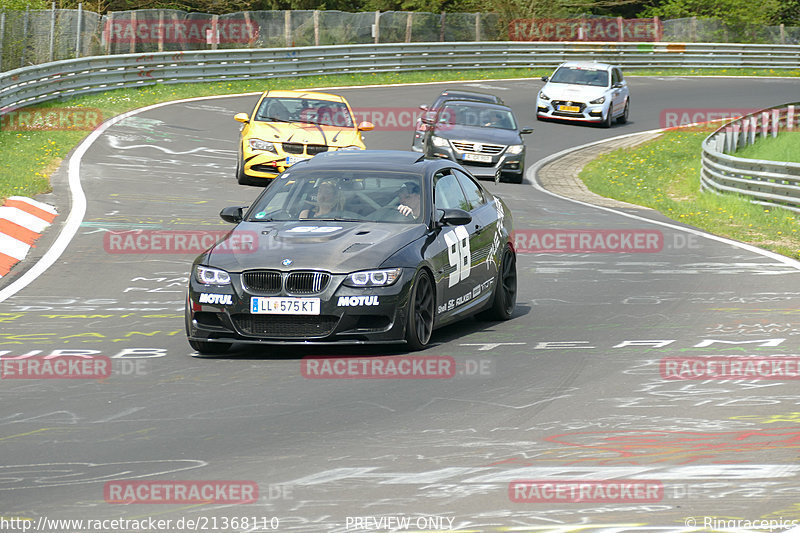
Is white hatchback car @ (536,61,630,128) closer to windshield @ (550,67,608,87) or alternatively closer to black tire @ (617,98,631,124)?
windshield @ (550,67,608,87)

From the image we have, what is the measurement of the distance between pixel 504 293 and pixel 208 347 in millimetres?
3095

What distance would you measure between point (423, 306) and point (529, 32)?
47906 millimetres

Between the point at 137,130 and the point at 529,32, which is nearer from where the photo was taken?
the point at 137,130

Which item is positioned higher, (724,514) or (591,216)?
(724,514)

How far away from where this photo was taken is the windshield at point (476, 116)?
26.3 m

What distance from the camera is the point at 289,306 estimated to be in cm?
964

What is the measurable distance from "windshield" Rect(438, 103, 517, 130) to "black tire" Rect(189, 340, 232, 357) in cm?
1649

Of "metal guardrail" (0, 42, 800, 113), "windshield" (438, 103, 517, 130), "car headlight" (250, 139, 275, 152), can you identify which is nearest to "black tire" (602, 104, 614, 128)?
"metal guardrail" (0, 42, 800, 113)

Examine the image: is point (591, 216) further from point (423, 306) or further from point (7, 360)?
point (7, 360)

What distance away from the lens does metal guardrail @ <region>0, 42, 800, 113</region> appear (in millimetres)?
32469

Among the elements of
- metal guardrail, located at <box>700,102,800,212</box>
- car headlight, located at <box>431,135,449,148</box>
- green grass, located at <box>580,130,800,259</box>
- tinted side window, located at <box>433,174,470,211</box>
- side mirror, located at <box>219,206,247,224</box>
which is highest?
tinted side window, located at <box>433,174,470,211</box>

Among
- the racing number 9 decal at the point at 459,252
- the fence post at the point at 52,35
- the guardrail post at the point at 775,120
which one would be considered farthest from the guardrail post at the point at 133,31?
the racing number 9 decal at the point at 459,252

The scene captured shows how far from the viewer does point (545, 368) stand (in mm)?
9656

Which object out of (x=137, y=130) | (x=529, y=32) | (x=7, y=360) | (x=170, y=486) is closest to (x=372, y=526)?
(x=170, y=486)
